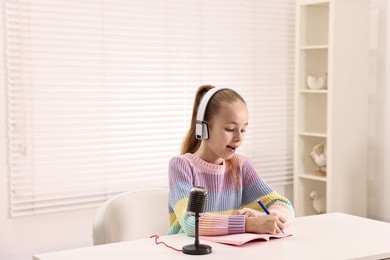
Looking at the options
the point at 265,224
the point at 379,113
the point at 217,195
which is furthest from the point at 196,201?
the point at 379,113

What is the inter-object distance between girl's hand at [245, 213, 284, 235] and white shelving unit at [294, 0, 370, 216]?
216 centimetres

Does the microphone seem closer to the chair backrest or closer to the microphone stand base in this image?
the microphone stand base

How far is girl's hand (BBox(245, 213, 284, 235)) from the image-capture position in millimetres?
2018

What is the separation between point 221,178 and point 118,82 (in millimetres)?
1623

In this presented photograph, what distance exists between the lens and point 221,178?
225cm

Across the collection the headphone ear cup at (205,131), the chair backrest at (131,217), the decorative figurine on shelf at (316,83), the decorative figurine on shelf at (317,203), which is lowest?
the decorative figurine on shelf at (317,203)

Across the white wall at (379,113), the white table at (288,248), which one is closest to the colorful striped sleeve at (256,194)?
the white table at (288,248)

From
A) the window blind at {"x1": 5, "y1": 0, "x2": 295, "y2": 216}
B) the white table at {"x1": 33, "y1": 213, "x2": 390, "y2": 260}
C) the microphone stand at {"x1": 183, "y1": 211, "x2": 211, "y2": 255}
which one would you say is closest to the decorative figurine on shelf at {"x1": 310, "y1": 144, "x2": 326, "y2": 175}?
the window blind at {"x1": 5, "y1": 0, "x2": 295, "y2": 216}

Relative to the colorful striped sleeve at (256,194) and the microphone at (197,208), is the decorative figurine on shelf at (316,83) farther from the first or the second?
the microphone at (197,208)

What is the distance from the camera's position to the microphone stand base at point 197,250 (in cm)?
182

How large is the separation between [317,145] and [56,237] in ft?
5.85

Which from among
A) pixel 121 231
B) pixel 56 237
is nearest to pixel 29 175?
pixel 56 237

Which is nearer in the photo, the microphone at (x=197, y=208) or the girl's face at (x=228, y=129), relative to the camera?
the microphone at (x=197, y=208)

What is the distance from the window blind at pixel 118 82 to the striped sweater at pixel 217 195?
57.3 inches
